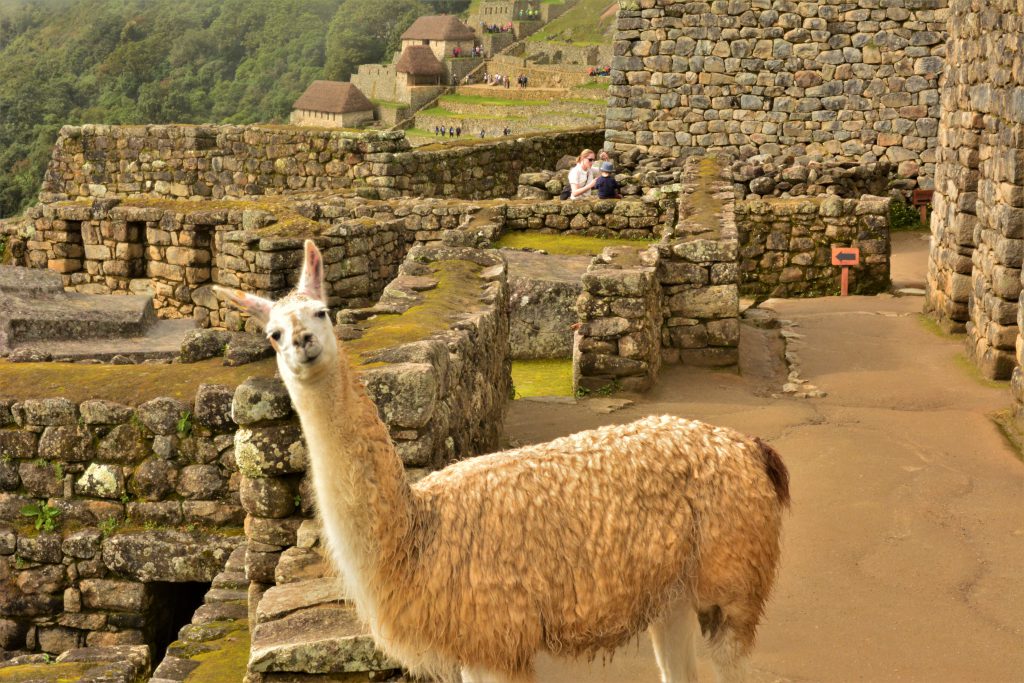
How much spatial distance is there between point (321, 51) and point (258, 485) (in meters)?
93.1

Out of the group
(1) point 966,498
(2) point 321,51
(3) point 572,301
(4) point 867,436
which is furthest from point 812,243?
(2) point 321,51

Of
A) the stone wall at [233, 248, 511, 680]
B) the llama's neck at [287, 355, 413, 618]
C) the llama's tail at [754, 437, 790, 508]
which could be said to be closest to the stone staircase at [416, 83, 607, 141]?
the stone wall at [233, 248, 511, 680]

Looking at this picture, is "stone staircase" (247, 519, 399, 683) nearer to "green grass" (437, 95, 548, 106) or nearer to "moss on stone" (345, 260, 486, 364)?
"moss on stone" (345, 260, 486, 364)

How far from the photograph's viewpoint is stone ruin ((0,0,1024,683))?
258 inches

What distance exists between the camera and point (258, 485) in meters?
6.26

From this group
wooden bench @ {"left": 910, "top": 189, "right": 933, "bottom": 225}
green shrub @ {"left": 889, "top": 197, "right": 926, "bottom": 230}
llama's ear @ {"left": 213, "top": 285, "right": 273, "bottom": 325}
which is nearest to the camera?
llama's ear @ {"left": 213, "top": 285, "right": 273, "bottom": 325}

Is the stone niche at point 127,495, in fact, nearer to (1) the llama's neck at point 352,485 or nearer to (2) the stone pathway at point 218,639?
(2) the stone pathway at point 218,639

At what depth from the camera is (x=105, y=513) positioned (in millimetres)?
7688

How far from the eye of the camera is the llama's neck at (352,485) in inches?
187

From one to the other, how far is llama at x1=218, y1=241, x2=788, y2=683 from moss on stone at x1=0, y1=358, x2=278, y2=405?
2542mm

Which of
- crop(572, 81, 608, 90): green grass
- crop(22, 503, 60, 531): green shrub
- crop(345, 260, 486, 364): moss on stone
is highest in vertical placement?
crop(345, 260, 486, 364): moss on stone

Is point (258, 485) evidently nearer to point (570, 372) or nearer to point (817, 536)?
point (817, 536)

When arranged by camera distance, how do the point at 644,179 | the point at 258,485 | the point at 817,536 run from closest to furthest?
the point at 258,485, the point at 817,536, the point at 644,179

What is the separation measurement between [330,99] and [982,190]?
67689mm
